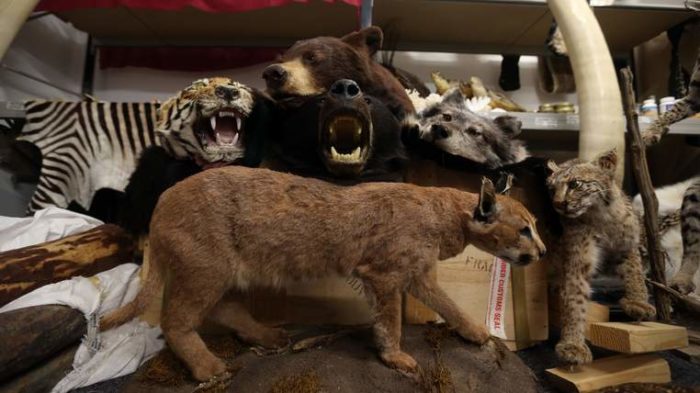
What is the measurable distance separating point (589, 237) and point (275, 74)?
1076 mm

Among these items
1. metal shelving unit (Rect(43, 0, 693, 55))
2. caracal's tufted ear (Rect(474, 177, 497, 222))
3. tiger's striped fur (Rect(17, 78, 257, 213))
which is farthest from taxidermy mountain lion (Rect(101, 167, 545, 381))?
metal shelving unit (Rect(43, 0, 693, 55))

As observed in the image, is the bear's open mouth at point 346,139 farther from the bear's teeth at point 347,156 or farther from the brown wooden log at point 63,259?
the brown wooden log at point 63,259

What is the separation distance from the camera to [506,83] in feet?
7.66

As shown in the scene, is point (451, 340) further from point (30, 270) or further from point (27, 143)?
point (27, 143)

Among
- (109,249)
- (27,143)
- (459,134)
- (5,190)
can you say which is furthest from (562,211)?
(5,190)

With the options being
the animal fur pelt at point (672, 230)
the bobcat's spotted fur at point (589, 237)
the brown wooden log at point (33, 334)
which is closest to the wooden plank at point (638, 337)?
the bobcat's spotted fur at point (589, 237)

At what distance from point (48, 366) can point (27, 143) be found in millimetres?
1358

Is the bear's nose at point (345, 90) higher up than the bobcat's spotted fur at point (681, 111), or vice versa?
the bobcat's spotted fur at point (681, 111)

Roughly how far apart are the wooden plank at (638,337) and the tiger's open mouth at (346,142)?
83 centimetres

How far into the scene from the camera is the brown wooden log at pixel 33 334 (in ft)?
2.98

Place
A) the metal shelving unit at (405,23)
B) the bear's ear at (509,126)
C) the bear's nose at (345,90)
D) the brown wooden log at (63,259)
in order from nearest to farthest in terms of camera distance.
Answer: the bear's nose at (345,90)
the brown wooden log at (63,259)
the bear's ear at (509,126)
the metal shelving unit at (405,23)

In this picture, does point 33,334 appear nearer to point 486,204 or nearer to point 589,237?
point 486,204

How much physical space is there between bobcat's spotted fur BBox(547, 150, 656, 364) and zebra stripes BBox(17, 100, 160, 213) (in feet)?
5.64

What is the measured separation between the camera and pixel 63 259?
1278 millimetres
